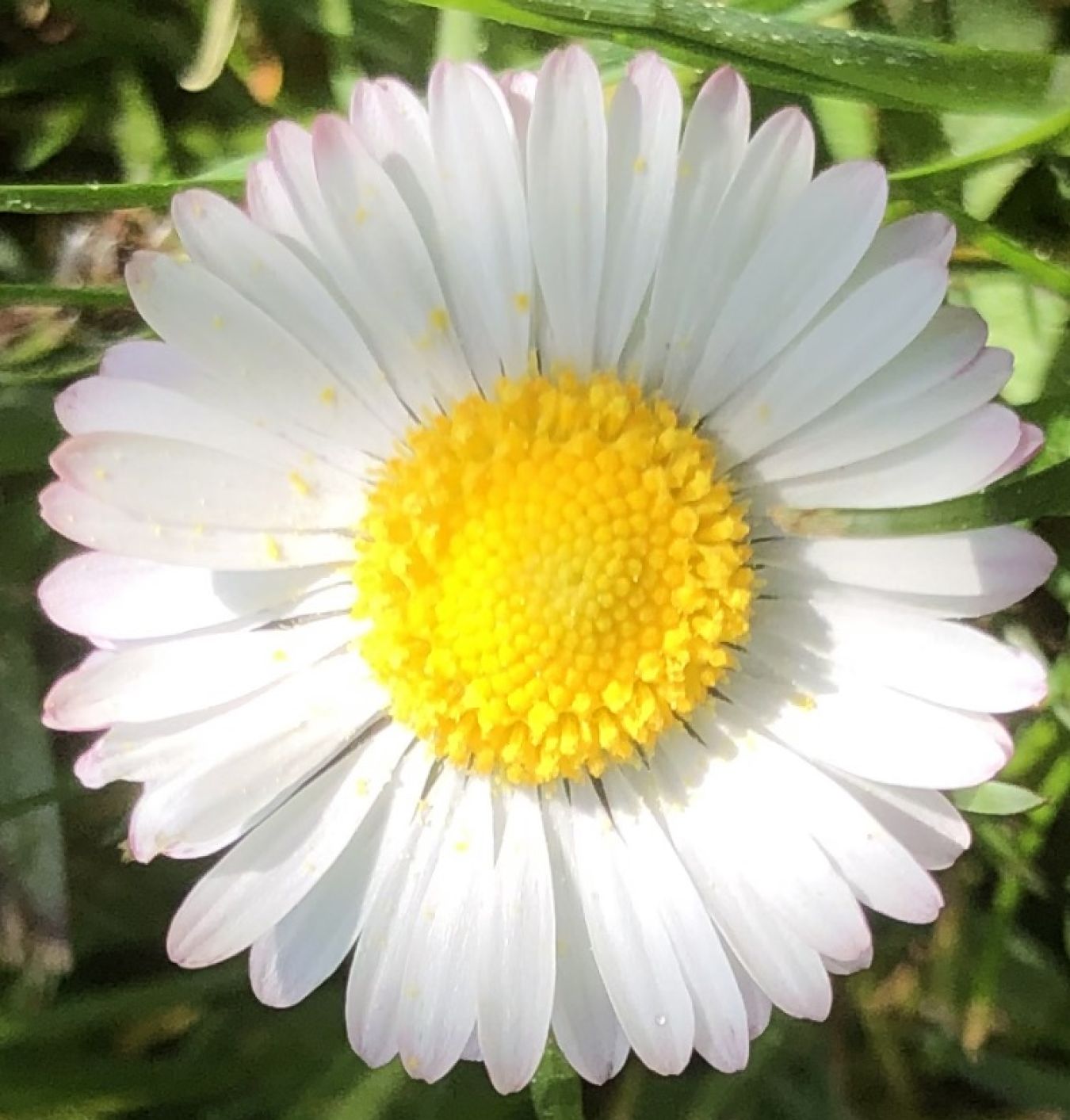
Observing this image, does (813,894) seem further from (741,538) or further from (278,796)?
(278,796)

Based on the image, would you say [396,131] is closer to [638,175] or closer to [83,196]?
[638,175]

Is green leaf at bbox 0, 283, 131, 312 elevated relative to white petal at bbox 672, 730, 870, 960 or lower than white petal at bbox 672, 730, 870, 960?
elevated

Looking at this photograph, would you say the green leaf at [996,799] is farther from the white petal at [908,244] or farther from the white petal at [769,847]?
the white petal at [908,244]

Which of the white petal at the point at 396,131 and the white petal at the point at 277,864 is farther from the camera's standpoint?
the white petal at the point at 277,864

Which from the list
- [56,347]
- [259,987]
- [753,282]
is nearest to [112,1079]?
[259,987]

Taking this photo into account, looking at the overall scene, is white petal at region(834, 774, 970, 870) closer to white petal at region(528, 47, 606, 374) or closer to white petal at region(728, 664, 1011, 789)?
white petal at region(728, 664, 1011, 789)

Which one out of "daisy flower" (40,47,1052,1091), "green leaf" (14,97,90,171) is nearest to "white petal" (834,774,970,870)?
"daisy flower" (40,47,1052,1091)

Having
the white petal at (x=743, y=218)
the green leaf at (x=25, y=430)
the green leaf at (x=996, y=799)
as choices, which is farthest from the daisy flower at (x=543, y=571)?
the green leaf at (x=25, y=430)
